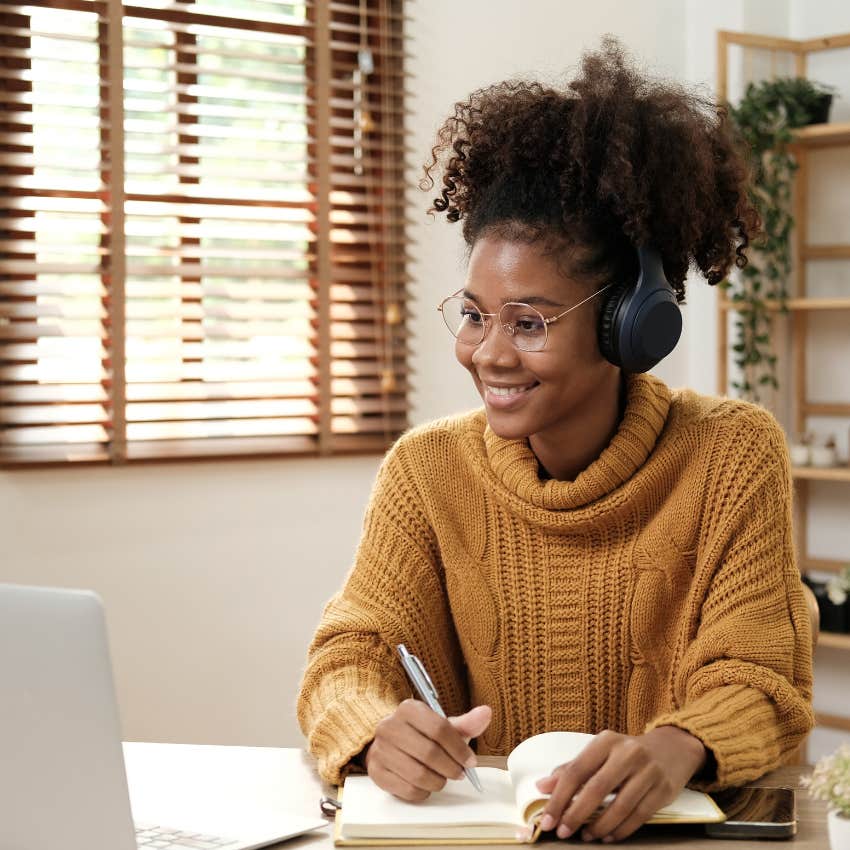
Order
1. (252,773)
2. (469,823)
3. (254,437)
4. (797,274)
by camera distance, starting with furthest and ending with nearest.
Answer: (797,274) → (254,437) → (252,773) → (469,823)

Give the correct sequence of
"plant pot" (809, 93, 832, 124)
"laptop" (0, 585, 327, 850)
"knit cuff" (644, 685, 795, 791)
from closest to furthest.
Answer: "laptop" (0, 585, 327, 850) → "knit cuff" (644, 685, 795, 791) → "plant pot" (809, 93, 832, 124)

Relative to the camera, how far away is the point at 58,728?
0.91 metres

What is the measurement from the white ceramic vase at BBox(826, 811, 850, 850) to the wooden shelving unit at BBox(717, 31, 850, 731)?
8.38ft

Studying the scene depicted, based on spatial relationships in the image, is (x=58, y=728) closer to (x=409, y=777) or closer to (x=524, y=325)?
(x=409, y=777)

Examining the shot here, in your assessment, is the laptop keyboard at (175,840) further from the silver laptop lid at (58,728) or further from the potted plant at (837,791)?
the potted plant at (837,791)

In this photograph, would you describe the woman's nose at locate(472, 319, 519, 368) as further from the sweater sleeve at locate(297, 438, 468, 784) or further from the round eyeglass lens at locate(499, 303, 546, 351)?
the sweater sleeve at locate(297, 438, 468, 784)

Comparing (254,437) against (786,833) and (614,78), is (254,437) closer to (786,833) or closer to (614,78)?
(614,78)

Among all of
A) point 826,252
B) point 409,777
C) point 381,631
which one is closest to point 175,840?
point 409,777

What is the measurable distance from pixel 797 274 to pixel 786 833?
2.85m

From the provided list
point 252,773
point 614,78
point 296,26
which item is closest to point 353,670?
point 252,773

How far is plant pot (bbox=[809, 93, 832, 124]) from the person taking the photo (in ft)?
11.6

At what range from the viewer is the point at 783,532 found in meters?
1.50

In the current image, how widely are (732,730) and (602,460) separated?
368mm

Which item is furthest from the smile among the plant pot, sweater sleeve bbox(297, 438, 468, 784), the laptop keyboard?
the plant pot
